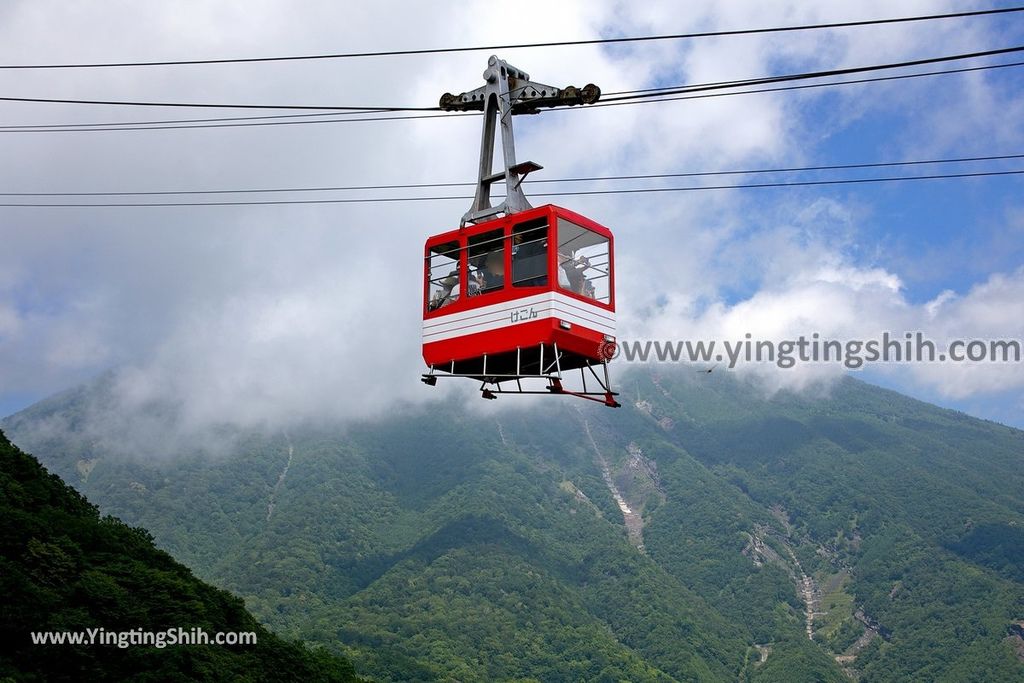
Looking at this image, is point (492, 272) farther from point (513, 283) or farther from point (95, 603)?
point (95, 603)

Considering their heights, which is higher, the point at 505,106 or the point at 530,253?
the point at 505,106

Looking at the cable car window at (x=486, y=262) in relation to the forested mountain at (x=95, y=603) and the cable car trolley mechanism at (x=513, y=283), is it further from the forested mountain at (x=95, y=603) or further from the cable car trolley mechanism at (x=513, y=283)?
the forested mountain at (x=95, y=603)

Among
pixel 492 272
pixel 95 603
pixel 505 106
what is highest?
pixel 505 106

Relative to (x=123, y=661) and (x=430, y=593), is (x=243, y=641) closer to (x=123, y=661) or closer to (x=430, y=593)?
(x=123, y=661)

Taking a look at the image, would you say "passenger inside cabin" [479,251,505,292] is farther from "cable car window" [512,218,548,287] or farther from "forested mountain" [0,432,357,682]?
"forested mountain" [0,432,357,682]

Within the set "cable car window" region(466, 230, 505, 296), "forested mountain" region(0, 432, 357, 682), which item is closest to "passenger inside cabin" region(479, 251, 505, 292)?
"cable car window" region(466, 230, 505, 296)

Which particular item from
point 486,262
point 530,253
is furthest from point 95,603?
point 530,253

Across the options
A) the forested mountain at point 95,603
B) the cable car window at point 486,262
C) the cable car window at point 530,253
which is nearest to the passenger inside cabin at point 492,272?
the cable car window at point 486,262
